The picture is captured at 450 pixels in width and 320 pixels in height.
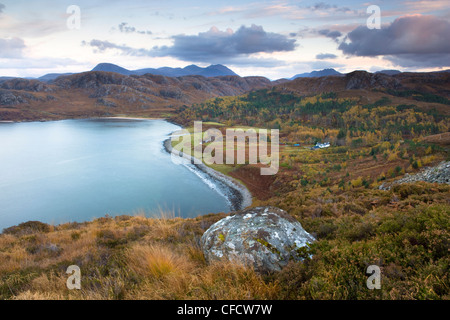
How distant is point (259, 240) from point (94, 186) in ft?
127

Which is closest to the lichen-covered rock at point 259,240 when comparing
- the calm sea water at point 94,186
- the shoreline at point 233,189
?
the calm sea water at point 94,186

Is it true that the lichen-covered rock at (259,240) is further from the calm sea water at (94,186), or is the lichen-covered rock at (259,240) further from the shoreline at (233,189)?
the shoreline at (233,189)

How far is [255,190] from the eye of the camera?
35.6 m

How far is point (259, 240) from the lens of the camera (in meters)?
5.01

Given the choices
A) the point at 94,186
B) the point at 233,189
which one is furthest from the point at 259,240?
the point at 94,186

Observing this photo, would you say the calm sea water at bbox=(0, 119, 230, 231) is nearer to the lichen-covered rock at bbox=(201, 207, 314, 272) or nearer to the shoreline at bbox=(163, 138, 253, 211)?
the shoreline at bbox=(163, 138, 253, 211)

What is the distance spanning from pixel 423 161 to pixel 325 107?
110 meters

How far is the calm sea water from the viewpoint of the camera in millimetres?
29484

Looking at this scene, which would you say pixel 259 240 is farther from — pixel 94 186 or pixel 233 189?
pixel 94 186

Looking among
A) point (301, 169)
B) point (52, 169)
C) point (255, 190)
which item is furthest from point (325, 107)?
point (52, 169)

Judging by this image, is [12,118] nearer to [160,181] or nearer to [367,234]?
[160,181]

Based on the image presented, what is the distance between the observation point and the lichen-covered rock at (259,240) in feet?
15.7

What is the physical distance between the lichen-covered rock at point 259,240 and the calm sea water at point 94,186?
17.4 metres

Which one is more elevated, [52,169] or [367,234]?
[367,234]
